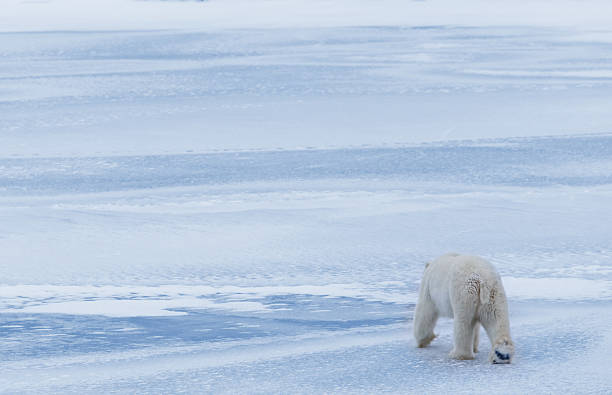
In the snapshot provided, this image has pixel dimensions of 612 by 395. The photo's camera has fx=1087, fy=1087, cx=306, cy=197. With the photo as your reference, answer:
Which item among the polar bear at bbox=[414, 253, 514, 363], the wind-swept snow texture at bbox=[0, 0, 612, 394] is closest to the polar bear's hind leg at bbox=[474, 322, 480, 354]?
the polar bear at bbox=[414, 253, 514, 363]

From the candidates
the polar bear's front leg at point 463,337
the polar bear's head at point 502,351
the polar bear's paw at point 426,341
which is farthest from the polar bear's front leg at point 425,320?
the polar bear's head at point 502,351

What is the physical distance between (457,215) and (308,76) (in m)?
8.22

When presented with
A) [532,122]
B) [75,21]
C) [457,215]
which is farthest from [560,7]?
[457,215]

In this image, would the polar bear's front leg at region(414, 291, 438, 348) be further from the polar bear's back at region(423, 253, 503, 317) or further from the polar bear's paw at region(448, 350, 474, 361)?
the polar bear's paw at region(448, 350, 474, 361)

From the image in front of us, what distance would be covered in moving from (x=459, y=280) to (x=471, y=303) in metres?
0.08

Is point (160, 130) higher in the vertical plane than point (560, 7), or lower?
lower

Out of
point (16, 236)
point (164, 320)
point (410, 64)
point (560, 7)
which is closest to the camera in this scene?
point (164, 320)

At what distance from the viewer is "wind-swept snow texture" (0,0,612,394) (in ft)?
12.3

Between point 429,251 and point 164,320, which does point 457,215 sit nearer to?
point 429,251

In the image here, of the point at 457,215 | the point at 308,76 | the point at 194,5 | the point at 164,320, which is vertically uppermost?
the point at 194,5

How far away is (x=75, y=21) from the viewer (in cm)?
2884

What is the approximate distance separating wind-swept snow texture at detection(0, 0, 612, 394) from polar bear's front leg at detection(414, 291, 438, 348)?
5 cm

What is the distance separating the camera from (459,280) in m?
3.45

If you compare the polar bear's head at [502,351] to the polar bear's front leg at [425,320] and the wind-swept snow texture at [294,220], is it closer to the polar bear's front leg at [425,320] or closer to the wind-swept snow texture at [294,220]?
the wind-swept snow texture at [294,220]
